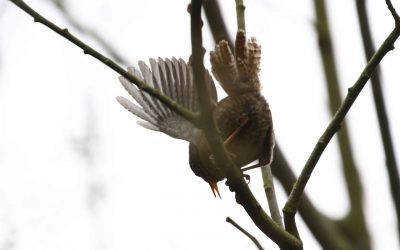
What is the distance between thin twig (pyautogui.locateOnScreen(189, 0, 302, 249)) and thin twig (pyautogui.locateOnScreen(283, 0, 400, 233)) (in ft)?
0.43

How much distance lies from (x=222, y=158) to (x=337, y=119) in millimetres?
441

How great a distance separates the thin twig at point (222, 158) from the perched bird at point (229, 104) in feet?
2.82

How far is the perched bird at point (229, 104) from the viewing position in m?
3.40

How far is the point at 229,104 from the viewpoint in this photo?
11.4 feet

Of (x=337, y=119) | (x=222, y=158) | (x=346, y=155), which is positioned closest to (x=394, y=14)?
(x=337, y=119)

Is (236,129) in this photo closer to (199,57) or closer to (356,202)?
(356,202)

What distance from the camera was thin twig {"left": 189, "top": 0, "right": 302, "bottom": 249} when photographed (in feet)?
6.37

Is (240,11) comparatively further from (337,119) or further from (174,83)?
(337,119)

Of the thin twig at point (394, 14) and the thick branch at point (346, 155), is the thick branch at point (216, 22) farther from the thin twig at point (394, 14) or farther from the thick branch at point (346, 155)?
the thin twig at point (394, 14)

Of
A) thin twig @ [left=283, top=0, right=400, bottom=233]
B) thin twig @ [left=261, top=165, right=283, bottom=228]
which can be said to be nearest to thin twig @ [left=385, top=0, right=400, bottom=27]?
thin twig @ [left=283, top=0, right=400, bottom=233]

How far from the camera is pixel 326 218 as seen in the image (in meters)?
3.54

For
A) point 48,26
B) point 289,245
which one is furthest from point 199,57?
point 289,245

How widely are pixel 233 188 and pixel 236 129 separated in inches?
44.6

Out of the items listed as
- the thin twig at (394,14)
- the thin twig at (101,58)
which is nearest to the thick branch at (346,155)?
the thin twig at (394,14)
